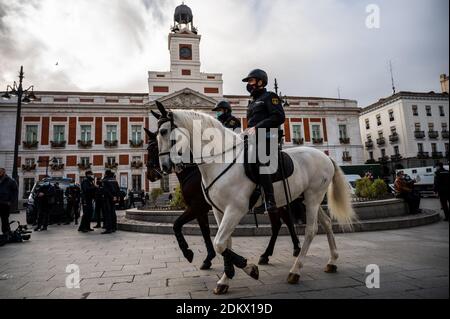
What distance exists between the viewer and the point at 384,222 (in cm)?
700

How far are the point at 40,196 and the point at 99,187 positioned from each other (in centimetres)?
253

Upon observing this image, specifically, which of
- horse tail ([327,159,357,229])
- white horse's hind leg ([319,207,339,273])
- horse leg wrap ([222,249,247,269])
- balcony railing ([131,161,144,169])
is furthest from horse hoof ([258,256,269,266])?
balcony railing ([131,161,144,169])

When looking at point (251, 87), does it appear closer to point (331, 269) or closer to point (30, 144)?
point (331, 269)

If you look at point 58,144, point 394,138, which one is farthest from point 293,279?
point 394,138

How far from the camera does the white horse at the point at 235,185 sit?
2822 mm

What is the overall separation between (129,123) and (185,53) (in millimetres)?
13958

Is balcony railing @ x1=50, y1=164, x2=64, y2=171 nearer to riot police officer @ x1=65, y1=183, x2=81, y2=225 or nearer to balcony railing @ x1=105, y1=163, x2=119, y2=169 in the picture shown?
balcony railing @ x1=105, y1=163, x2=119, y2=169

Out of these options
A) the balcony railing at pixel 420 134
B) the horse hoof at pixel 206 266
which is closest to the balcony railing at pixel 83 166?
the horse hoof at pixel 206 266

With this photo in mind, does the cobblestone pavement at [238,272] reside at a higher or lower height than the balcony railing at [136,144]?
lower

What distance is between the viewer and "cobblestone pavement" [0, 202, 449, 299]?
2.63m

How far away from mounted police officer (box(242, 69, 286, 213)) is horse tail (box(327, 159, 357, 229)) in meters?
1.55

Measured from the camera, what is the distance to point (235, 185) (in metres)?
2.94

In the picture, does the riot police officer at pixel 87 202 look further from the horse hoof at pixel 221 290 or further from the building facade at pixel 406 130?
the building facade at pixel 406 130

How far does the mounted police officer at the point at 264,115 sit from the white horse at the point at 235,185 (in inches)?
8.1
